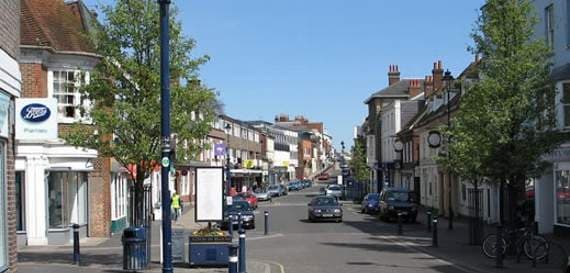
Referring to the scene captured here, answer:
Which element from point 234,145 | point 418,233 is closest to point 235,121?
point 234,145

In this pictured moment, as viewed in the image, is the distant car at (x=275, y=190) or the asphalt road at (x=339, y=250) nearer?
the asphalt road at (x=339, y=250)

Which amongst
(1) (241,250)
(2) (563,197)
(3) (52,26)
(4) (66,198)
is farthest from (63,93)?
(2) (563,197)

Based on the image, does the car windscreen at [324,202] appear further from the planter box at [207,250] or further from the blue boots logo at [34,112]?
→ the blue boots logo at [34,112]

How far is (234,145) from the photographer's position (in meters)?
96.9

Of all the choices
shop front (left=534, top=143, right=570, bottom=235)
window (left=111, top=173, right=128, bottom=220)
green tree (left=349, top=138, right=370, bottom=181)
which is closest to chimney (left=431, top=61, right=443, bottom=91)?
green tree (left=349, top=138, right=370, bottom=181)

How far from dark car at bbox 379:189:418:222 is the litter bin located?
2593 centimetres

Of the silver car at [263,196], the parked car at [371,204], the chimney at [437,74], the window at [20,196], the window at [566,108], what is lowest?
the silver car at [263,196]

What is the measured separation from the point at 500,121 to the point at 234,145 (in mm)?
75042

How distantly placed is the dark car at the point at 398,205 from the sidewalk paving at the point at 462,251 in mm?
3644

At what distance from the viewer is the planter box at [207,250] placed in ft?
68.6

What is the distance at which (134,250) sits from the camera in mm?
19891

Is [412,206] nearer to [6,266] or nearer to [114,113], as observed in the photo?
[114,113]

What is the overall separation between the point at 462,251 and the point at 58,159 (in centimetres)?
1507

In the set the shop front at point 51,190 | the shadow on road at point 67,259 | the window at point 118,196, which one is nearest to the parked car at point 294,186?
the window at point 118,196
